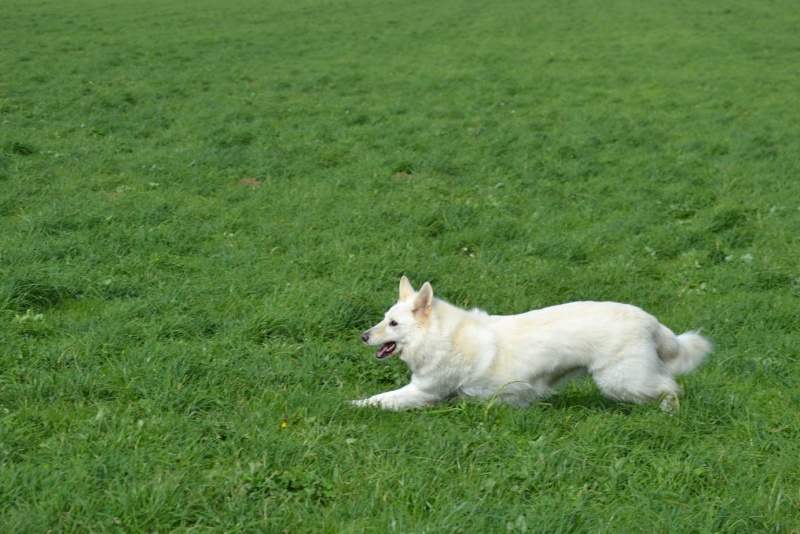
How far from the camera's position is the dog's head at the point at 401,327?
5449mm

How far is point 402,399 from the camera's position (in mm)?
5168

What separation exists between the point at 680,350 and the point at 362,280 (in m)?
3.02

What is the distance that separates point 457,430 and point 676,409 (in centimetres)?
146

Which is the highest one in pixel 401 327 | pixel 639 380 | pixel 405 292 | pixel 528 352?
pixel 405 292

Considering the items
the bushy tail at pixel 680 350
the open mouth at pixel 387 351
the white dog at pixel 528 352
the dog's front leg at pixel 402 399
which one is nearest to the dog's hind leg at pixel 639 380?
the white dog at pixel 528 352

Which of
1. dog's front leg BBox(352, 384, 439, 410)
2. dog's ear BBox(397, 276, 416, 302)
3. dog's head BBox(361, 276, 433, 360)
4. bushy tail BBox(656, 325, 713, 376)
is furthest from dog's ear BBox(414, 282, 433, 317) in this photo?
bushy tail BBox(656, 325, 713, 376)

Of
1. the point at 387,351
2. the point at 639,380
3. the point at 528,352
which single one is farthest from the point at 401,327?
the point at 639,380

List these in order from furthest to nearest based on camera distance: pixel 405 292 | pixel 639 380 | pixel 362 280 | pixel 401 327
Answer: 1. pixel 362 280
2. pixel 405 292
3. pixel 401 327
4. pixel 639 380

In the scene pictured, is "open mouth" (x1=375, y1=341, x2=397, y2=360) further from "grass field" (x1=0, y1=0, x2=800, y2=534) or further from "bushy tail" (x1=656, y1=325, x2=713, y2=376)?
"bushy tail" (x1=656, y1=325, x2=713, y2=376)

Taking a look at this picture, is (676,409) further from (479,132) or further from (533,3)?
(533,3)

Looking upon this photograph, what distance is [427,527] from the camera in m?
3.68

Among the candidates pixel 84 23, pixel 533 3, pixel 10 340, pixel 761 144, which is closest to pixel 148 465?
pixel 10 340

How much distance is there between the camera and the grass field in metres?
4.01

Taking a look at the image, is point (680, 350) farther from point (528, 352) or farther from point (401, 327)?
point (401, 327)
